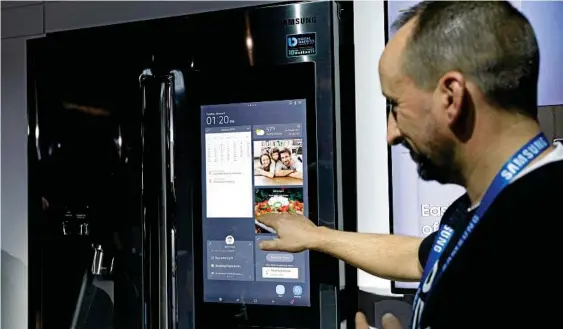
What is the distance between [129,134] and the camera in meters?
1.50

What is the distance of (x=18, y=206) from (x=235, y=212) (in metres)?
0.70

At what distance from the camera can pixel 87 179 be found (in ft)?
5.03

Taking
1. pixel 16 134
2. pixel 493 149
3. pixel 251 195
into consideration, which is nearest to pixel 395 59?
pixel 493 149

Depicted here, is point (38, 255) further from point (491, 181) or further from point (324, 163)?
point (491, 181)

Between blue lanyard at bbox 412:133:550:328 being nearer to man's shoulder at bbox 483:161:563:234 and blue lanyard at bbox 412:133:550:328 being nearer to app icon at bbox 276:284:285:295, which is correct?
man's shoulder at bbox 483:161:563:234

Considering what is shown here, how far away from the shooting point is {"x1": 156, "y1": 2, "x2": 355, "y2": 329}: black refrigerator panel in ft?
4.45

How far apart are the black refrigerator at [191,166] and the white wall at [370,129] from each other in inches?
0.8

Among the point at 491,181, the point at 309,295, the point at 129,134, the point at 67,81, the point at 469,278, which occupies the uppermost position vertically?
the point at 67,81

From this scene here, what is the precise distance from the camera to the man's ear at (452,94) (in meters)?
0.89

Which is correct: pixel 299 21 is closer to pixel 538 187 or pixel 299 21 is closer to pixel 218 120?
pixel 218 120

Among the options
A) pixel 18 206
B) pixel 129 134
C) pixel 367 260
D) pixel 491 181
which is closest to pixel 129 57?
pixel 129 134

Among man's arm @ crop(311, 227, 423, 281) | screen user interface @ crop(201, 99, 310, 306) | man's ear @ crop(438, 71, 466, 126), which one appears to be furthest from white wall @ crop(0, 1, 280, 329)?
man's ear @ crop(438, 71, 466, 126)

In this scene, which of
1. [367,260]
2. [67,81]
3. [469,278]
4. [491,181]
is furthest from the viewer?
[67,81]

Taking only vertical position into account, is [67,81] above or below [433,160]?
above
